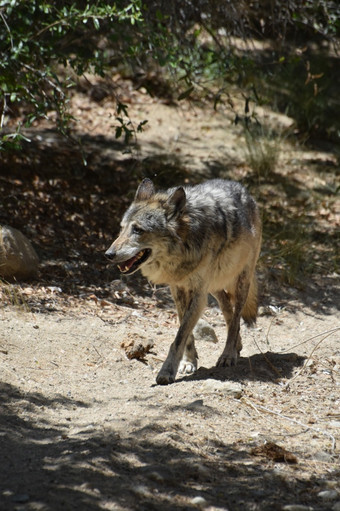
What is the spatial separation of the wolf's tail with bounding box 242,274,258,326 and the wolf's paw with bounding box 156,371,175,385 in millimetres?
1721

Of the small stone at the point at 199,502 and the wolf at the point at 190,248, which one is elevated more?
the wolf at the point at 190,248

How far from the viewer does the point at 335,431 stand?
5352mm

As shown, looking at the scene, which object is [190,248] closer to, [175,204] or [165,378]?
[175,204]

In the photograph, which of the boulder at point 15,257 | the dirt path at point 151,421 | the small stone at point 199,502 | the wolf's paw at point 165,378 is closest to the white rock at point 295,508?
the dirt path at point 151,421

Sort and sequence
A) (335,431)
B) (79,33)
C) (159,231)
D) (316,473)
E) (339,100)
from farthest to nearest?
(339,100) → (79,33) → (159,231) → (335,431) → (316,473)

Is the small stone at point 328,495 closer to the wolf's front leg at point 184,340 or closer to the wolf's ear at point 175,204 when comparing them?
the wolf's front leg at point 184,340

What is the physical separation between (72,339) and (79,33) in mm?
4679

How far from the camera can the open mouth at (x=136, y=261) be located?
623 centimetres

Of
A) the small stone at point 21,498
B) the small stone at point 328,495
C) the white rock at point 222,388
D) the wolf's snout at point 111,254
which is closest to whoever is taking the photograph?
the small stone at point 21,498

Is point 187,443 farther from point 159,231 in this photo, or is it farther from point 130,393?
point 159,231

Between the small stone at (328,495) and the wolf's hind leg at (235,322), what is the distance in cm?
271

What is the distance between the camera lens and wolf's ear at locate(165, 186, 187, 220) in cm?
640

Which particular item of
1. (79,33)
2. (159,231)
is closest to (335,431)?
(159,231)

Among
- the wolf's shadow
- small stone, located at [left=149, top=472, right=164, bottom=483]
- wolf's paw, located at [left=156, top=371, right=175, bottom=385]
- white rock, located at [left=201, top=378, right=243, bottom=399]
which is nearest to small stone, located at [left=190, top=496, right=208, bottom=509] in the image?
small stone, located at [left=149, top=472, right=164, bottom=483]
